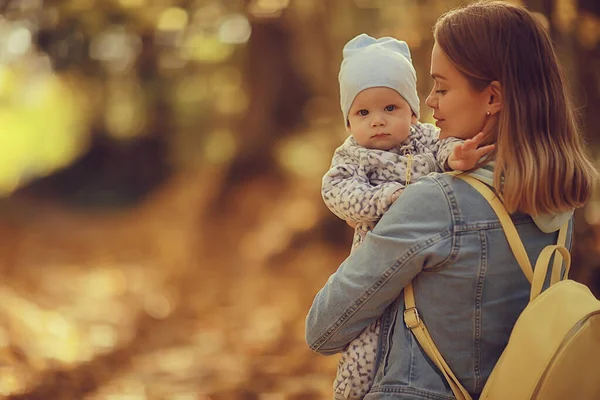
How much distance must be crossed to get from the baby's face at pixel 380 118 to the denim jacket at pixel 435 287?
0.17 meters

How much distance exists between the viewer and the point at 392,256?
A: 161 cm

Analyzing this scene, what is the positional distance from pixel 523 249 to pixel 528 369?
0.76 feet

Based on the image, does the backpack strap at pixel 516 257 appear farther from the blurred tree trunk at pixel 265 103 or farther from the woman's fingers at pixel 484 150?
the blurred tree trunk at pixel 265 103

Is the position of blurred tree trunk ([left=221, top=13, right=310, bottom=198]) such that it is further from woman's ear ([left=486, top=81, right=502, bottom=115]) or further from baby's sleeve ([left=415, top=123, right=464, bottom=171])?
woman's ear ([left=486, top=81, right=502, bottom=115])

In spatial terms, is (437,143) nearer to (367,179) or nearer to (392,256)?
(367,179)

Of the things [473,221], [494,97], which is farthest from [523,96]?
[473,221]

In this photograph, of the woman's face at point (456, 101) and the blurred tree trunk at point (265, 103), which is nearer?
the woman's face at point (456, 101)

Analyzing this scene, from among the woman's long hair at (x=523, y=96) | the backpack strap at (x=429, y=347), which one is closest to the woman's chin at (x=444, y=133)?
the woman's long hair at (x=523, y=96)

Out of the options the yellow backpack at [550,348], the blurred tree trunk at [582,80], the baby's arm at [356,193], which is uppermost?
the blurred tree trunk at [582,80]

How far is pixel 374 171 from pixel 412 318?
324 mm

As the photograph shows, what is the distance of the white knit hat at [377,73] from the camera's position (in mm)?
1787

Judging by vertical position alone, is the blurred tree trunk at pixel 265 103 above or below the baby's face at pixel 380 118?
above

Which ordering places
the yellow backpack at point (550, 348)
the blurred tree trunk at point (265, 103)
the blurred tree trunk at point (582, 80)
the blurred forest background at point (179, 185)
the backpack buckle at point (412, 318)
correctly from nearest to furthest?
the yellow backpack at point (550, 348) → the backpack buckle at point (412, 318) → the blurred tree trunk at point (582, 80) → the blurred forest background at point (179, 185) → the blurred tree trunk at point (265, 103)

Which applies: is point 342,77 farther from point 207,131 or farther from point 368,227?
point 207,131
